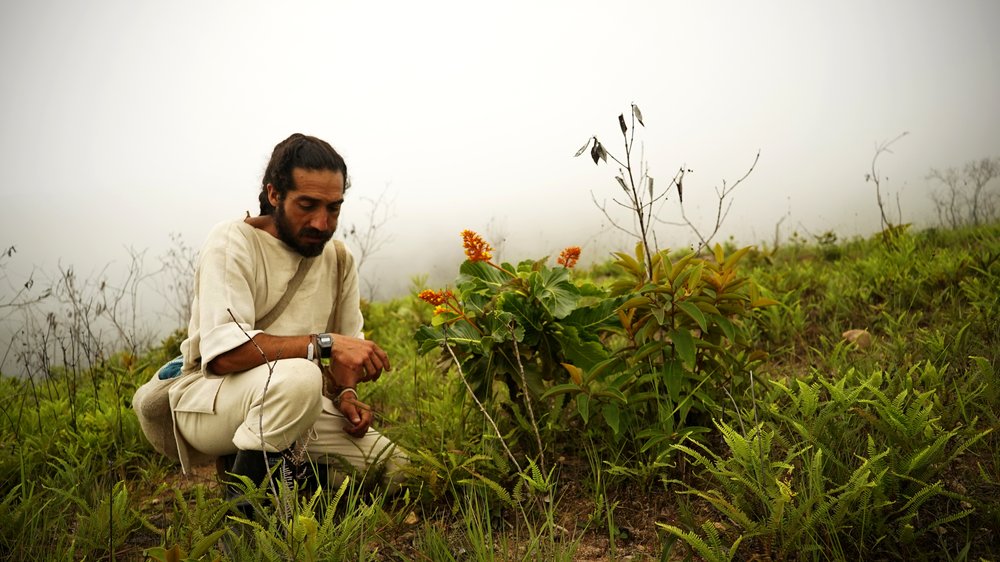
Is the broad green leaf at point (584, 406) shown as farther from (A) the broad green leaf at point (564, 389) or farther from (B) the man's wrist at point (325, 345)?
(B) the man's wrist at point (325, 345)

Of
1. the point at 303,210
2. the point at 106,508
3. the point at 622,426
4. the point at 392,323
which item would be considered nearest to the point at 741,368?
the point at 622,426

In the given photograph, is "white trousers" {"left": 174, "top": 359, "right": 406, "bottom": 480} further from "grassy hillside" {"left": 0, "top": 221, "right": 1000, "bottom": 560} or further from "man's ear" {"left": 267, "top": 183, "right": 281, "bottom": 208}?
"man's ear" {"left": 267, "top": 183, "right": 281, "bottom": 208}

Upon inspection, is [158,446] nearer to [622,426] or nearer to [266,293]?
[266,293]

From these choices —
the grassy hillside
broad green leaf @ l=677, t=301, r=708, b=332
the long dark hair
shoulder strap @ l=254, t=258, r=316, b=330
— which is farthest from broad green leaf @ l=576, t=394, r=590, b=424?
the long dark hair

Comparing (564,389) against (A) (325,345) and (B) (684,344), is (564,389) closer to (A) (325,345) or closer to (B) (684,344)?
(B) (684,344)

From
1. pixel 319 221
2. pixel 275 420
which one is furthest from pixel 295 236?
pixel 275 420

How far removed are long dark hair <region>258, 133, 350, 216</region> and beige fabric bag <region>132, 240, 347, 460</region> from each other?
0.40 metres

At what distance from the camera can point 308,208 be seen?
256 centimetres

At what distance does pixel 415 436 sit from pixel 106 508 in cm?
127

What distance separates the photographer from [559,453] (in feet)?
8.55

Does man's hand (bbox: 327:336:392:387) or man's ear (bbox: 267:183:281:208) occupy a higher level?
man's ear (bbox: 267:183:281:208)

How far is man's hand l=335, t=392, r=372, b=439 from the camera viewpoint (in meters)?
2.61

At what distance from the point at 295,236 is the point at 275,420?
2.88 ft

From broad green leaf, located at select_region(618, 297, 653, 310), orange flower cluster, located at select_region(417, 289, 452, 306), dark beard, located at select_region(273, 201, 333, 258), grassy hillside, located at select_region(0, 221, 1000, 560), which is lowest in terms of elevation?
grassy hillside, located at select_region(0, 221, 1000, 560)
